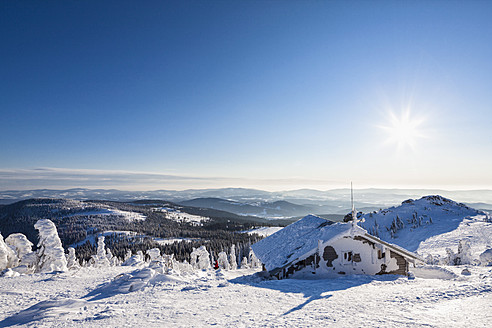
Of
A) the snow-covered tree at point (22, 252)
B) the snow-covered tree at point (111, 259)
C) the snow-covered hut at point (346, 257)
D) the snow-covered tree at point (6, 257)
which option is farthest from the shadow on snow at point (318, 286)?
the snow-covered tree at point (111, 259)

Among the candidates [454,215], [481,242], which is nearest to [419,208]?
[454,215]

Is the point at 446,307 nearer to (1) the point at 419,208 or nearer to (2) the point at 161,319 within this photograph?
(2) the point at 161,319

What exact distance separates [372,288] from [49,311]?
14.6 meters

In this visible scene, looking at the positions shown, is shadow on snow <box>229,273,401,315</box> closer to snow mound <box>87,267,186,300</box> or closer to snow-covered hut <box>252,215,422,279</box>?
snow-covered hut <box>252,215,422,279</box>

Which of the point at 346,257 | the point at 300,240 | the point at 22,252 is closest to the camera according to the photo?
the point at 346,257

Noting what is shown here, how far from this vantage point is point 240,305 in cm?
908

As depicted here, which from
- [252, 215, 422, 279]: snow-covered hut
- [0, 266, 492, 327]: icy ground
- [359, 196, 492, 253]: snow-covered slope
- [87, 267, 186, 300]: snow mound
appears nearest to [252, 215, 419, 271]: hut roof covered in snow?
[252, 215, 422, 279]: snow-covered hut

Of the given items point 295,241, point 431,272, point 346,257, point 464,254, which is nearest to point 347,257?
point 346,257

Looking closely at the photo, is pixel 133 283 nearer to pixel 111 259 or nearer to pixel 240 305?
pixel 240 305

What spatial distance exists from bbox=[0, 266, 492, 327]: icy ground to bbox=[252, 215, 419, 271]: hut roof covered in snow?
4.36 m

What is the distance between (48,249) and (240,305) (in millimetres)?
27400

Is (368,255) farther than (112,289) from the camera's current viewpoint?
Yes

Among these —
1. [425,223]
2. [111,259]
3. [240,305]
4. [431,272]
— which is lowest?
[111,259]

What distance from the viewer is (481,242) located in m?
67.6
